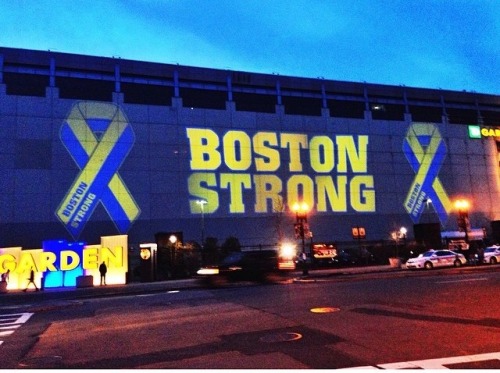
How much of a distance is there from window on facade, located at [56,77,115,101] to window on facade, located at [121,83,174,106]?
181 cm

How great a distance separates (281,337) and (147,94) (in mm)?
48922

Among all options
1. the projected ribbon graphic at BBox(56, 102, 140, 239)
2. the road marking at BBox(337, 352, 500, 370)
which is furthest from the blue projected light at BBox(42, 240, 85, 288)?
the road marking at BBox(337, 352, 500, 370)

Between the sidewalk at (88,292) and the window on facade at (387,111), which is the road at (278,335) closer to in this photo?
the sidewalk at (88,292)

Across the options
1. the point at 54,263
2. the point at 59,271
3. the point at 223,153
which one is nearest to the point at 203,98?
the point at 223,153

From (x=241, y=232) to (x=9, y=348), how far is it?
150 feet

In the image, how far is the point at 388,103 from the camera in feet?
217

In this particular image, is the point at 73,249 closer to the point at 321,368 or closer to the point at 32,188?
the point at 32,188

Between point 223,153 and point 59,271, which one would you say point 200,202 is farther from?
point 59,271

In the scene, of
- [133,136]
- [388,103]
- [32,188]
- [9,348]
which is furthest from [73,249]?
[388,103]

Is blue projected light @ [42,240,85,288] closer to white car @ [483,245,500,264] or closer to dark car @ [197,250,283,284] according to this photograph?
dark car @ [197,250,283,284]

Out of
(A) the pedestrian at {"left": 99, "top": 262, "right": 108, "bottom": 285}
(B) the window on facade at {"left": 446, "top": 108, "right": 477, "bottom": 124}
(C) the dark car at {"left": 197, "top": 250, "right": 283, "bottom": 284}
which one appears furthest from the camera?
(B) the window on facade at {"left": 446, "top": 108, "right": 477, "bottom": 124}

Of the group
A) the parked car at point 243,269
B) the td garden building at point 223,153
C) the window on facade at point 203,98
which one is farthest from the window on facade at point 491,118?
Result: the parked car at point 243,269

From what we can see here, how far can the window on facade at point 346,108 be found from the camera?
6278 centimetres

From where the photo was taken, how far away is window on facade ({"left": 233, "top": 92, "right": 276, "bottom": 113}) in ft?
190
